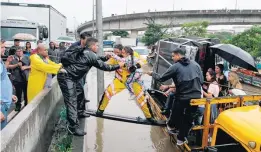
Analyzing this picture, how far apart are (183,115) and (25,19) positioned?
16489mm

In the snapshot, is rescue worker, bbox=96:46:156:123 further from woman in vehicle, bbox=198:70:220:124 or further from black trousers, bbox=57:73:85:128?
woman in vehicle, bbox=198:70:220:124

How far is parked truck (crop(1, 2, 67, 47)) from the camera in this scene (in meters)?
18.2

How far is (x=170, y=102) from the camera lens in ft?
19.4

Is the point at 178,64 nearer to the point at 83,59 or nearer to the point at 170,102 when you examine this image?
the point at 170,102

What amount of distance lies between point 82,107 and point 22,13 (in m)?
17.5

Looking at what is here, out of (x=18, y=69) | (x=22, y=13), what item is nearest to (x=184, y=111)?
(x=18, y=69)

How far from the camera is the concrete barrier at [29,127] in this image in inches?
136

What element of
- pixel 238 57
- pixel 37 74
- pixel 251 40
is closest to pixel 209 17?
pixel 251 40

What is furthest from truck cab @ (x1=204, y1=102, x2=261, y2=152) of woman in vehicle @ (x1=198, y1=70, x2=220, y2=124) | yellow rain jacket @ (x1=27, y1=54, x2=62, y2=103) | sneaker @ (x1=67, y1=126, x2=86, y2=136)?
yellow rain jacket @ (x1=27, y1=54, x2=62, y2=103)

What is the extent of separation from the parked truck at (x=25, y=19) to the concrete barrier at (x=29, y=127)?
520 inches

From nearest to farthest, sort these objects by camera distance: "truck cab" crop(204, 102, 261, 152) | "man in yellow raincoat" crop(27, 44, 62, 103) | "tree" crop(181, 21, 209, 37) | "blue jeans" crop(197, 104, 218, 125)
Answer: "truck cab" crop(204, 102, 261, 152) → "blue jeans" crop(197, 104, 218, 125) → "man in yellow raincoat" crop(27, 44, 62, 103) → "tree" crop(181, 21, 209, 37)

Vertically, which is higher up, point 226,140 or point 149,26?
Answer: point 149,26

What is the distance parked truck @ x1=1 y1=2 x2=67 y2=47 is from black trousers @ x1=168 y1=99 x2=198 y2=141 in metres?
14.8

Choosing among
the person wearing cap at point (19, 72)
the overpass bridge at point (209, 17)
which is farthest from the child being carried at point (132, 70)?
the overpass bridge at point (209, 17)
